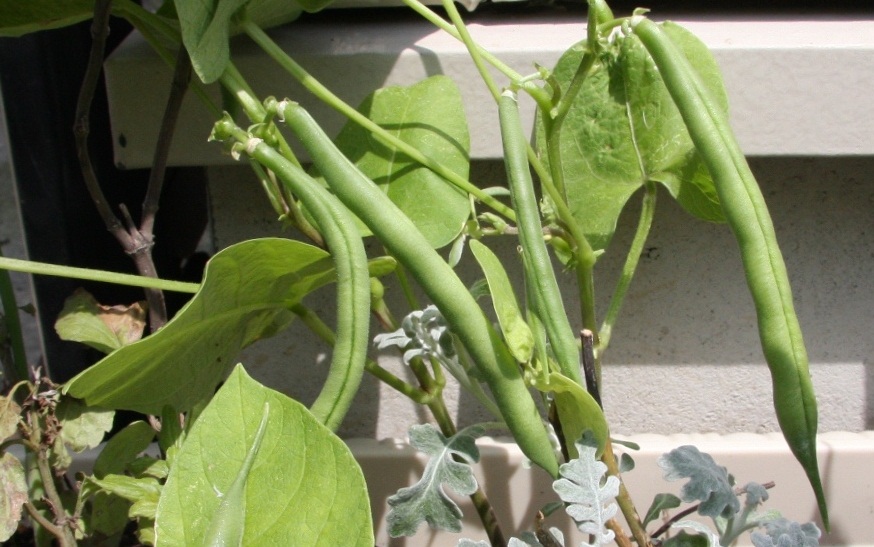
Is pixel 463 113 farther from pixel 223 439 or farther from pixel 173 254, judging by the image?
pixel 173 254

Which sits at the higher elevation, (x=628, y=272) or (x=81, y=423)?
(x=628, y=272)

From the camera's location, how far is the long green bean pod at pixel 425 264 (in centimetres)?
38

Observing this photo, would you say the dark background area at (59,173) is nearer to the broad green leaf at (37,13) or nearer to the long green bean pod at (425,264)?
the broad green leaf at (37,13)

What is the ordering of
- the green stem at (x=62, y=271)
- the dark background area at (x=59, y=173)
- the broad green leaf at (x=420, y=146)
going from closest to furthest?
the green stem at (x=62, y=271)
the broad green leaf at (x=420, y=146)
the dark background area at (x=59, y=173)

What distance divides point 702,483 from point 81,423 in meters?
0.43

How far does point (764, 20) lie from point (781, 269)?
0.36 m

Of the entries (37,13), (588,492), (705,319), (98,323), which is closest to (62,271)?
(98,323)

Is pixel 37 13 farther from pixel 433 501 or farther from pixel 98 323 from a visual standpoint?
pixel 433 501

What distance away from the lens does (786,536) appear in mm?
435

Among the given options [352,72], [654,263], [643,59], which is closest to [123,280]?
[352,72]

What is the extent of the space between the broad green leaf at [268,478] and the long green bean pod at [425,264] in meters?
0.10

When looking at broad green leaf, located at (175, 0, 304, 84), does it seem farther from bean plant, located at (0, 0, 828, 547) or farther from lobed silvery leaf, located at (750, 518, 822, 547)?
lobed silvery leaf, located at (750, 518, 822, 547)

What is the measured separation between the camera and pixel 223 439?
1.12 feet

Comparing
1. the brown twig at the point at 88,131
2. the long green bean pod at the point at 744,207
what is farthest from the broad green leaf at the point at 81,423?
the long green bean pod at the point at 744,207
